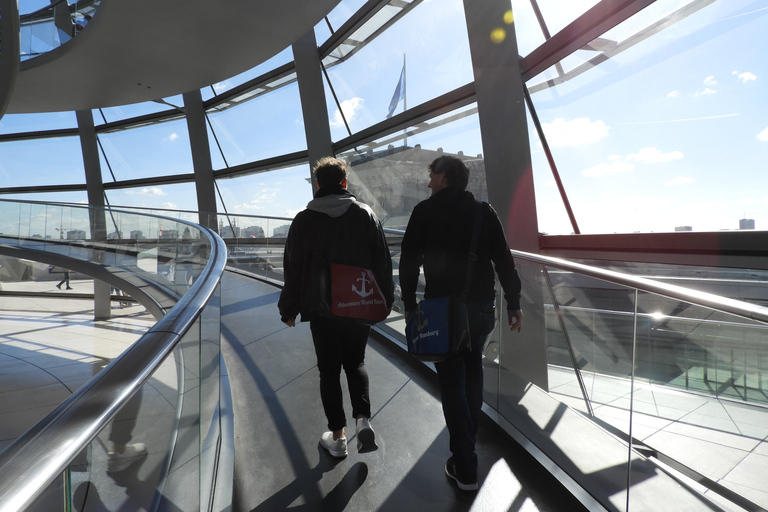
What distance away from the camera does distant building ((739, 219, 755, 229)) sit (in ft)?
13.8

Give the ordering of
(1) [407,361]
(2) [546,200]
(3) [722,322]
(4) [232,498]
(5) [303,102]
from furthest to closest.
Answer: (5) [303,102] → (2) [546,200] → (1) [407,361] → (4) [232,498] → (3) [722,322]

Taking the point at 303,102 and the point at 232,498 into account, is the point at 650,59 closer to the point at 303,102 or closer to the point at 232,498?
the point at 232,498

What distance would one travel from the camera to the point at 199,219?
12.1 metres

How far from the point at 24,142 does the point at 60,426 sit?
61.9 ft

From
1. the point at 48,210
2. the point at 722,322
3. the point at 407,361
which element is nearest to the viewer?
the point at 722,322

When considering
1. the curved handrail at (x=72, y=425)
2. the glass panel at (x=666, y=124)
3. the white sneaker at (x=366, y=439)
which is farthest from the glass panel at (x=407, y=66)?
the curved handrail at (x=72, y=425)

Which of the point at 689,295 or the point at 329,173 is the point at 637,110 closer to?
the point at 329,173

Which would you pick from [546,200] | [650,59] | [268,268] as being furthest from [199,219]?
[650,59]

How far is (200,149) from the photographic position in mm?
12922

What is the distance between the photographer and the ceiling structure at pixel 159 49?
27.0ft

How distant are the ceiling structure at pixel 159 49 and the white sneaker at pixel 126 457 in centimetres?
857

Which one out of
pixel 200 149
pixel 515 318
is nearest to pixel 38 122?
pixel 200 149

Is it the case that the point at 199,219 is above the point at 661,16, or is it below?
below

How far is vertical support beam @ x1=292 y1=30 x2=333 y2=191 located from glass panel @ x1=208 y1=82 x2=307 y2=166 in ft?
2.55
